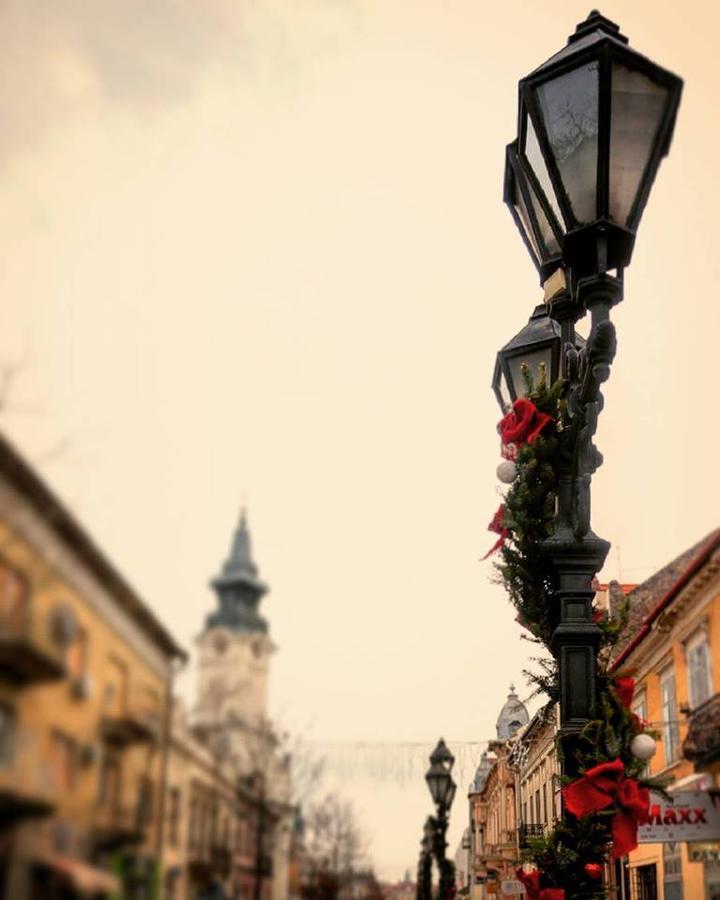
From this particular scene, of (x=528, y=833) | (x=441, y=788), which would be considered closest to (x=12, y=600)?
(x=441, y=788)

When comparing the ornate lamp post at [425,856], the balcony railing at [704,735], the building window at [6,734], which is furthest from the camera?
the balcony railing at [704,735]

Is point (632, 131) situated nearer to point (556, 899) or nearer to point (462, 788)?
→ point (462, 788)

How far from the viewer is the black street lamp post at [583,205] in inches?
128

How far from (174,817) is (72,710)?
19 cm

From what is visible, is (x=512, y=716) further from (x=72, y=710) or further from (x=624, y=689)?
(x=72, y=710)

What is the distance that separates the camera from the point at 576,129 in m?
3.39

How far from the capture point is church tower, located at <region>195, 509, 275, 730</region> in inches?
36.7

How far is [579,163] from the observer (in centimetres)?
343

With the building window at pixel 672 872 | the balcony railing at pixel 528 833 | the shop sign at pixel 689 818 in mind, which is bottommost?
the building window at pixel 672 872

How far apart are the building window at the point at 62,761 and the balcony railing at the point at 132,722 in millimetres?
69

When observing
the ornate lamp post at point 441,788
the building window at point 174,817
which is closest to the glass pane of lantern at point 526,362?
the ornate lamp post at point 441,788

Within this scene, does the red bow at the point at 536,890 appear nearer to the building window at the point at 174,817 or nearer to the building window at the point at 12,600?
the building window at the point at 174,817

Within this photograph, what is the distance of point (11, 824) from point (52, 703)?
10cm

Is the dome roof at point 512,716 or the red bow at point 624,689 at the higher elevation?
the red bow at point 624,689
